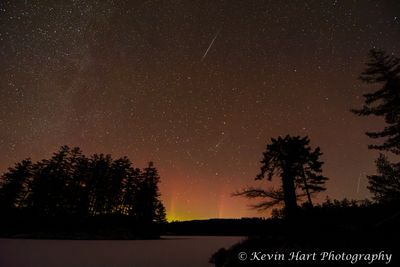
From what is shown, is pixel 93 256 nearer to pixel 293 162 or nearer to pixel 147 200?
pixel 293 162

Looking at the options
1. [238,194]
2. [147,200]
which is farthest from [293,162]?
[147,200]

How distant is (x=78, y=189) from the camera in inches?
1853

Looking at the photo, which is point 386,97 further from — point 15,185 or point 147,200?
point 15,185

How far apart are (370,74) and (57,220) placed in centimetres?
4451

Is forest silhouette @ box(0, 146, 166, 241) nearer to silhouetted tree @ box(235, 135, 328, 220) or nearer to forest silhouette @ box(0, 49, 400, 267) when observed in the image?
forest silhouette @ box(0, 49, 400, 267)

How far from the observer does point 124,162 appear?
54906mm

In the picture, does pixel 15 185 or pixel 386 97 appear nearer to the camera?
pixel 386 97

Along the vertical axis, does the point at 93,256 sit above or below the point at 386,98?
below

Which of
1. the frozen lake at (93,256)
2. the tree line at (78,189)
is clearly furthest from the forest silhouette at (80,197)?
the frozen lake at (93,256)

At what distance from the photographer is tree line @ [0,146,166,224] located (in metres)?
44.8

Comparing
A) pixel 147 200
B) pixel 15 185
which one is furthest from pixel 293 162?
pixel 15 185

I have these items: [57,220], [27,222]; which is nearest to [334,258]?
[57,220]

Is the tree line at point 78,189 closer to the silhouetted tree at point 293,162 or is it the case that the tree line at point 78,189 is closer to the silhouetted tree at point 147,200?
the silhouetted tree at point 147,200

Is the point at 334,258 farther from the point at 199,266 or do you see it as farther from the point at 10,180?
the point at 10,180
